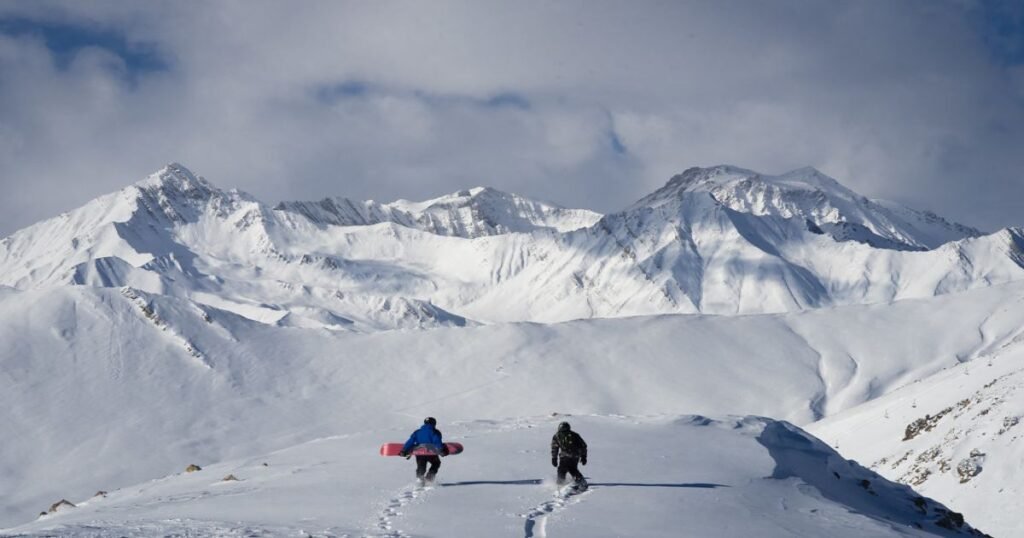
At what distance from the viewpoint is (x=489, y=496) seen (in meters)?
20.8

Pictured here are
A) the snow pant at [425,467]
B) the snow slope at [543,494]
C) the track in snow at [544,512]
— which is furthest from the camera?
the snow pant at [425,467]

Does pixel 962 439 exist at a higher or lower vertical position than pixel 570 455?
higher

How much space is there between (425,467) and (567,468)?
10.0 feet

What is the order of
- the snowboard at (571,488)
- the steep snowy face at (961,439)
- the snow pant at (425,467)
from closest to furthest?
the snowboard at (571,488) < the snow pant at (425,467) < the steep snowy face at (961,439)

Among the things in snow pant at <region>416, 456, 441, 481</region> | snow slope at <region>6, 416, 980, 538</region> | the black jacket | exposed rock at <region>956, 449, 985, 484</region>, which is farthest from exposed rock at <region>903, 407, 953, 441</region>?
snow pant at <region>416, 456, 441, 481</region>

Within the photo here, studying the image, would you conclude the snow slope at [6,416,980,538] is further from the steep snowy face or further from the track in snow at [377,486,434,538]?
the steep snowy face

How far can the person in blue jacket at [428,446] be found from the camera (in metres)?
22.5

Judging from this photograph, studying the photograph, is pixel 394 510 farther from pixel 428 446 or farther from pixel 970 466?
pixel 970 466

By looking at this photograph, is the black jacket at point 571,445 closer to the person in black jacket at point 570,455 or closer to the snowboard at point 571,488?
the person in black jacket at point 570,455

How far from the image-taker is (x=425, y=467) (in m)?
22.6

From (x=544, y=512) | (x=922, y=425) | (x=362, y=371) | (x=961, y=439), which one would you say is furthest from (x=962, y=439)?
(x=362, y=371)

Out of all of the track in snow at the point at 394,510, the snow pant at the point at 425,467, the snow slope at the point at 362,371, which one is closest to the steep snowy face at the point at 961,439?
the snow pant at the point at 425,467

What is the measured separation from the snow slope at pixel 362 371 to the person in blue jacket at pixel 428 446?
66546 mm

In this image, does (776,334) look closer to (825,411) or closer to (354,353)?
(825,411)
